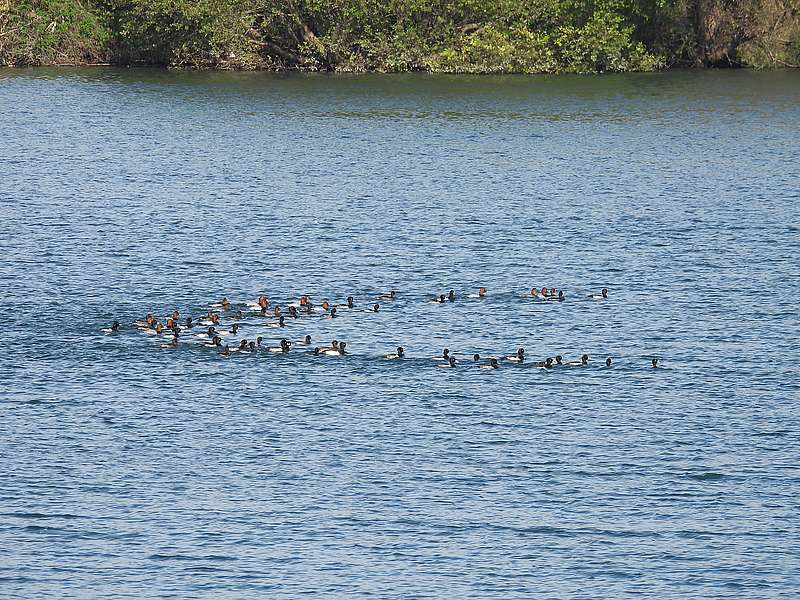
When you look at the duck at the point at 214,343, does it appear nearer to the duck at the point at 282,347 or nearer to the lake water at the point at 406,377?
the lake water at the point at 406,377

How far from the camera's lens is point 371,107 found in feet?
337

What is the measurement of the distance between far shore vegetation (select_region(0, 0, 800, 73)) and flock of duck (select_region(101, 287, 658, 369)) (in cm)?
6896

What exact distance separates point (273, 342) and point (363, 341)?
10.1 ft

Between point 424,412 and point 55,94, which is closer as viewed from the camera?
point 424,412

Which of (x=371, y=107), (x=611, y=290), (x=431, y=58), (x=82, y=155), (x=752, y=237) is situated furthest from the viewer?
(x=431, y=58)

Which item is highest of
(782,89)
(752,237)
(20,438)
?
(782,89)

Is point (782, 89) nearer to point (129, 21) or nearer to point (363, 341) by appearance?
point (129, 21)

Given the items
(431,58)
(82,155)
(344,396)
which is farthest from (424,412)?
(431,58)

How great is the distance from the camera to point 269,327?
50062 millimetres

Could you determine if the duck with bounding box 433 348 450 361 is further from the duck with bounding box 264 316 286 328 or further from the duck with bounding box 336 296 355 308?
the duck with bounding box 264 316 286 328

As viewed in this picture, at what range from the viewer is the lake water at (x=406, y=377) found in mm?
33156

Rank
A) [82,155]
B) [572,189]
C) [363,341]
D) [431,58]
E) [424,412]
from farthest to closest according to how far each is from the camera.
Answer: [431,58] → [82,155] → [572,189] → [363,341] → [424,412]

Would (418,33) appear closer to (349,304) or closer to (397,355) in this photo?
(349,304)

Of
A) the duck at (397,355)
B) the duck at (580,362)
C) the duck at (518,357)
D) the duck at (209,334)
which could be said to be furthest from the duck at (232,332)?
the duck at (580,362)
